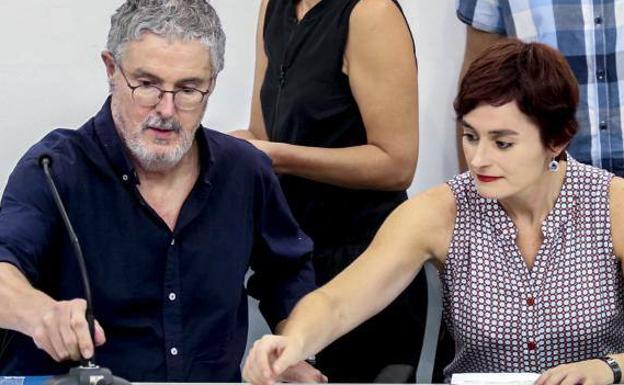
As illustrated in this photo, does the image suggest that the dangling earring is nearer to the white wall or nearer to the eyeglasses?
the eyeglasses

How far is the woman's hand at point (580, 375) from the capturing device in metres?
1.92

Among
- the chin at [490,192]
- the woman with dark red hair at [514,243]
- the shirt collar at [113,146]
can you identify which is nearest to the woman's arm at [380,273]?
the woman with dark red hair at [514,243]

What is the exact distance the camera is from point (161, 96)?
209cm

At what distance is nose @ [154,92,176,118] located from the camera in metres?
2.08

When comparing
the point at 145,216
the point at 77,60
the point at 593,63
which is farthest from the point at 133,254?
the point at 593,63

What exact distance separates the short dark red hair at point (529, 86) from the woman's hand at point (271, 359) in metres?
0.55

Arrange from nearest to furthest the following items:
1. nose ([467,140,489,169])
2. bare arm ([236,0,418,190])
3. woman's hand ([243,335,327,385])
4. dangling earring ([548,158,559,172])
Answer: woman's hand ([243,335,327,385]), nose ([467,140,489,169]), dangling earring ([548,158,559,172]), bare arm ([236,0,418,190])

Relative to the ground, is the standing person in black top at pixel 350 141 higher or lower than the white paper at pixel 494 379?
higher

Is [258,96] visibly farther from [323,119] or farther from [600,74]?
[600,74]

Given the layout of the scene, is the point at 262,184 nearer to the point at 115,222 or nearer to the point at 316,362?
the point at 115,222

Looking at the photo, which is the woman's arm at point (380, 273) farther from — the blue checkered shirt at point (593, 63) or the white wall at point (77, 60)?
the white wall at point (77, 60)

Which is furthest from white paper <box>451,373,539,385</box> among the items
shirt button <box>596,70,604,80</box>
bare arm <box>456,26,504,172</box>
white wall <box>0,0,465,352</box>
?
white wall <box>0,0,465,352</box>

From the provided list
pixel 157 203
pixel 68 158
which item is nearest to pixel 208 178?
pixel 157 203

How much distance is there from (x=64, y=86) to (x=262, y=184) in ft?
2.80
